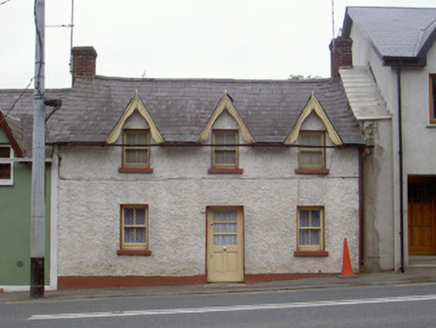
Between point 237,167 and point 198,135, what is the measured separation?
4.98ft

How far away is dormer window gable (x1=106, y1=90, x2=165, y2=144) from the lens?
16.9 metres

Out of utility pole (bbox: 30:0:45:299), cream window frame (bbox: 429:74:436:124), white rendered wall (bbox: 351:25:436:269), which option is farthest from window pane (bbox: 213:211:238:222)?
cream window frame (bbox: 429:74:436:124)

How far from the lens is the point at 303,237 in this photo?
1742 centimetres

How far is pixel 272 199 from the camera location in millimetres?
17281

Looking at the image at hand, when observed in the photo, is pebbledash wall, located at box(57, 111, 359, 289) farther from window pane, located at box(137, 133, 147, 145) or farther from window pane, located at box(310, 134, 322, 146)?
A: window pane, located at box(310, 134, 322, 146)

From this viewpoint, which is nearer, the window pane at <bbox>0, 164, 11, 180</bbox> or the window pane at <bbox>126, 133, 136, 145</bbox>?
the window pane at <bbox>0, 164, 11, 180</bbox>

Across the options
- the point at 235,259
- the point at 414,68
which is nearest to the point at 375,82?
the point at 414,68

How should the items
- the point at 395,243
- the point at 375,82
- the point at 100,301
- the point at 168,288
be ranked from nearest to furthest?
the point at 100,301, the point at 168,288, the point at 395,243, the point at 375,82

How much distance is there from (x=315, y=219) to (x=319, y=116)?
311cm

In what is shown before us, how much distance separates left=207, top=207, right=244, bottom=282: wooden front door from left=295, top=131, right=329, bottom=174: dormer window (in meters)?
2.47

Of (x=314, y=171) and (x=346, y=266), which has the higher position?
(x=314, y=171)

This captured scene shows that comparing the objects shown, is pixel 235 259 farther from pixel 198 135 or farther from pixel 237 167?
pixel 198 135

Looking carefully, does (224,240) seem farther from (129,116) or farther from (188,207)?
(129,116)

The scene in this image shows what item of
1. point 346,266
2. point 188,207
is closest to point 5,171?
point 188,207
